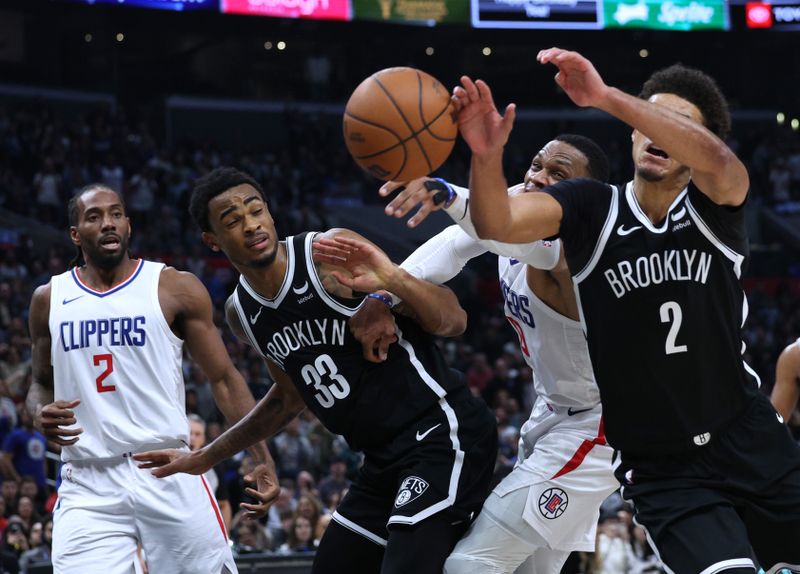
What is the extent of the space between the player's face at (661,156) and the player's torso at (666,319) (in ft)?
0.32

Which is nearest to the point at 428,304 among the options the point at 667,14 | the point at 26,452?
the point at 26,452

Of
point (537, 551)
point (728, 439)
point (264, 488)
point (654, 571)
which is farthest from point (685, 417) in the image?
point (654, 571)

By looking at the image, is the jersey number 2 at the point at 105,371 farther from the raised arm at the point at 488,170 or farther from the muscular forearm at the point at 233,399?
the raised arm at the point at 488,170

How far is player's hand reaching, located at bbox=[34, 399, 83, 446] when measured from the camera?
15.0 ft

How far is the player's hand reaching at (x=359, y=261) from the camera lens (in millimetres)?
4059

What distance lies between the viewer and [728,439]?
3.57m

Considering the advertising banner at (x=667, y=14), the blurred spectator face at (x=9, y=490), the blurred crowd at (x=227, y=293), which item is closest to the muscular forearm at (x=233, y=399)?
the blurred crowd at (x=227, y=293)

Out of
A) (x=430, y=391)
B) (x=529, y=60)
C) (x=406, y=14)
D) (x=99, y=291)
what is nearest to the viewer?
(x=430, y=391)

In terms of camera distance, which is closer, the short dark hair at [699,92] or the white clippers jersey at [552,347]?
the short dark hair at [699,92]

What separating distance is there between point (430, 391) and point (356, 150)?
1.06 m

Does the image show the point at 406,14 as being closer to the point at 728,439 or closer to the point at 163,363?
the point at 163,363

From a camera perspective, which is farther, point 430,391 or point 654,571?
point 654,571

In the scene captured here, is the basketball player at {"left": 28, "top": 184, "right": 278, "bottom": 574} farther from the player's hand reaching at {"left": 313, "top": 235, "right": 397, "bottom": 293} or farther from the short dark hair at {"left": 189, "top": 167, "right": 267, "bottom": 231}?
the player's hand reaching at {"left": 313, "top": 235, "right": 397, "bottom": 293}

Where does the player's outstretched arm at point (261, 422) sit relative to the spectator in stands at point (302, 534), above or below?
above
